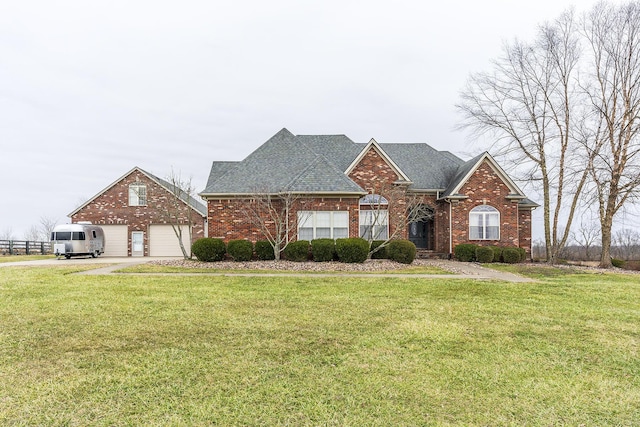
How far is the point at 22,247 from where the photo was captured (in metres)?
32.8

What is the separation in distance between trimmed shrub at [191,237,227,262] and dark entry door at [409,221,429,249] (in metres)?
13.1

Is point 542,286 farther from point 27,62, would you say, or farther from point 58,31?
point 27,62

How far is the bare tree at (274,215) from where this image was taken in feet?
61.9

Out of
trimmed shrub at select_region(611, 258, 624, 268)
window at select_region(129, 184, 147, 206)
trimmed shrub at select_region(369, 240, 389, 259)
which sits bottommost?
trimmed shrub at select_region(611, 258, 624, 268)

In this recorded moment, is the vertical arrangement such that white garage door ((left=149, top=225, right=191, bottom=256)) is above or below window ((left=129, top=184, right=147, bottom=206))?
below

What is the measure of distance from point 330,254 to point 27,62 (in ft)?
54.4

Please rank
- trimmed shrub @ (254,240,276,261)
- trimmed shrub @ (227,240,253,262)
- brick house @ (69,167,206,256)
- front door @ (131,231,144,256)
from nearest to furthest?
1. trimmed shrub @ (227,240,253,262)
2. trimmed shrub @ (254,240,276,261)
3. brick house @ (69,167,206,256)
4. front door @ (131,231,144,256)

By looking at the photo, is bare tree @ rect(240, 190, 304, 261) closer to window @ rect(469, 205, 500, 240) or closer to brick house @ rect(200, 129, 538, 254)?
brick house @ rect(200, 129, 538, 254)

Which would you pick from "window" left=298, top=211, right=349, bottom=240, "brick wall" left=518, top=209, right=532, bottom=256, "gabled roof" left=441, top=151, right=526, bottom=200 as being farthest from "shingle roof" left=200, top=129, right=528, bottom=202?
"brick wall" left=518, top=209, right=532, bottom=256

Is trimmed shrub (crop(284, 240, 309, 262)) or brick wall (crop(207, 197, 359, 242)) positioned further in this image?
brick wall (crop(207, 197, 359, 242))

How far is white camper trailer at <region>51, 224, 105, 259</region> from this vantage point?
24.9m

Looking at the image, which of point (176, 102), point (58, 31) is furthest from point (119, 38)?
point (176, 102)

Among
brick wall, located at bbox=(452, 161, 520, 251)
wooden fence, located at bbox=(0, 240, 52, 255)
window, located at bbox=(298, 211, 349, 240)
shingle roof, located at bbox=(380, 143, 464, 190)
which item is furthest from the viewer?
wooden fence, located at bbox=(0, 240, 52, 255)

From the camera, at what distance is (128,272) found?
14.8 metres
